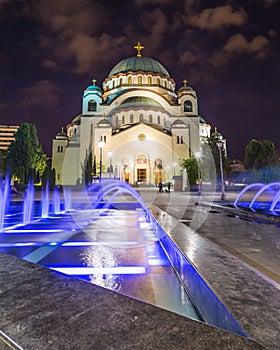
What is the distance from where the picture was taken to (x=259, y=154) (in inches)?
1566

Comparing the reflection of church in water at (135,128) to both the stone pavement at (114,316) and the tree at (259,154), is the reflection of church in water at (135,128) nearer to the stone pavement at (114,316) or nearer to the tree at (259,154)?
the tree at (259,154)

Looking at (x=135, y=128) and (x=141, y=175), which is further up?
(x=135, y=128)

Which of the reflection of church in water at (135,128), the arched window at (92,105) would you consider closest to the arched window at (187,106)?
Result: the reflection of church in water at (135,128)

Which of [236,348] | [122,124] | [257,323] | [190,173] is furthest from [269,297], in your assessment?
[122,124]

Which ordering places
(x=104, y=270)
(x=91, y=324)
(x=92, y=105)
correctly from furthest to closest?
(x=92, y=105), (x=104, y=270), (x=91, y=324)

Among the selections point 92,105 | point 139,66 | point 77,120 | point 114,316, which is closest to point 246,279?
point 114,316

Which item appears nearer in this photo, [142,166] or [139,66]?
[142,166]

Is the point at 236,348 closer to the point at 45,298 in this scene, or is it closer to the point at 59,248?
the point at 45,298

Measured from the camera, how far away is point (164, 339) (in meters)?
0.94

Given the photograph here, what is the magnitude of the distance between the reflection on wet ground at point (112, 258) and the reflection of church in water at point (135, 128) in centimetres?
3004

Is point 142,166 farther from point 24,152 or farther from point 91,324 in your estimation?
point 91,324

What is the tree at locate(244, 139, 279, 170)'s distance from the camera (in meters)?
38.0

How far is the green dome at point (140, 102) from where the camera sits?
42.6 metres

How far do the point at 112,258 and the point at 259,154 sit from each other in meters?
43.0
